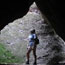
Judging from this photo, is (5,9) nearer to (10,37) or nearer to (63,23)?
(63,23)

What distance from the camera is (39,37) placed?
24.1 m

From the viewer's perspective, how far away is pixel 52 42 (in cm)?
2330

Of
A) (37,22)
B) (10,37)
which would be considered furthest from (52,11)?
(37,22)

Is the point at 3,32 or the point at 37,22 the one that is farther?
the point at 37,22

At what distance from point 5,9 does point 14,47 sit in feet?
33.6

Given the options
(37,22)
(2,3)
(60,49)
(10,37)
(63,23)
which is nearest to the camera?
(2,3)

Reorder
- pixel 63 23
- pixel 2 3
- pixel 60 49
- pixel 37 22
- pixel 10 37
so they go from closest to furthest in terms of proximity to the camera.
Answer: pixel 2 3, pixel 63 23, pixel 60 49, pixel 10 37, pixel 37 22

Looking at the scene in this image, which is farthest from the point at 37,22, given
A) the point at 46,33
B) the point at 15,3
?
the point at 15,3

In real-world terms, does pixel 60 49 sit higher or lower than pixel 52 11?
lower

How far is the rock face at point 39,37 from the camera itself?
69.2ft

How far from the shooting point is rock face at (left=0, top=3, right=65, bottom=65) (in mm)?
21094

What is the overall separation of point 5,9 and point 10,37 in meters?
11.4

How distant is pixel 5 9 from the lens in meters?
12.7

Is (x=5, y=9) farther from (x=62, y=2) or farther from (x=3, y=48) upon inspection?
(x=3, y=48)
